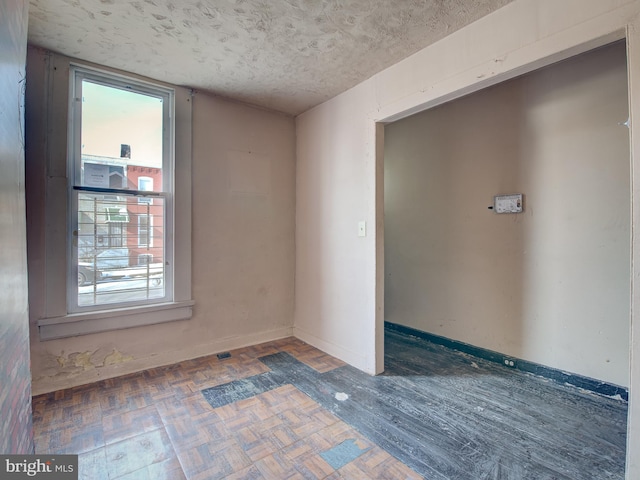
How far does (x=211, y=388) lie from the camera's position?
2.23 metres

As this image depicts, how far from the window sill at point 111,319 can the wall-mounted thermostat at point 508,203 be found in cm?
280

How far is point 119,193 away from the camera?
96.3 inches

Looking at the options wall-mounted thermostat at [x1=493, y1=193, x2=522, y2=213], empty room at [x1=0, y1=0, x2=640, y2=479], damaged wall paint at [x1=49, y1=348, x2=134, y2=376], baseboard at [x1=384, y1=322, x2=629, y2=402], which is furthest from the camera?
wall-mounted thermostat at [x1=493, y1=193, x2=522, y2=213]

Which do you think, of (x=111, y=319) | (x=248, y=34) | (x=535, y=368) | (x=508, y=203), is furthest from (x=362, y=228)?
(x=111, y=319)

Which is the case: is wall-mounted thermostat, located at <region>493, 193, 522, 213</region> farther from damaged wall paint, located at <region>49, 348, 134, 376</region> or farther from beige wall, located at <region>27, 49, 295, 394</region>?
damaged wall paint, located at <region>49, 348, 134, 376</region>

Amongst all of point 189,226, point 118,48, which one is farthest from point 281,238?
point 118,48

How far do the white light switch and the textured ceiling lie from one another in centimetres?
118

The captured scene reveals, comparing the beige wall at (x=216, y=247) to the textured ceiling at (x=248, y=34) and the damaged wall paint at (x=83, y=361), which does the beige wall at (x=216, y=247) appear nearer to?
the damaged wall paint at (x=83, y=361)

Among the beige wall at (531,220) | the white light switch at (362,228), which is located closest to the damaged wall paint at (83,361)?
the white light switch at (362,228)

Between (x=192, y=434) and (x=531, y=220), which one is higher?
(x=531, y=220)

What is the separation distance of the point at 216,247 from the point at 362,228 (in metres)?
1.37

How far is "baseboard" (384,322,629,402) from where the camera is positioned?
6.84 feet

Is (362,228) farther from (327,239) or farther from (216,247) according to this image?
(216,247)

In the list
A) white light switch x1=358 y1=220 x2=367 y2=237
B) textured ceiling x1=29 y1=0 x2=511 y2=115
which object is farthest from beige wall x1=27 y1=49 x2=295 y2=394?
white light switch x1=358 y1=220 x2=367 y2=237
